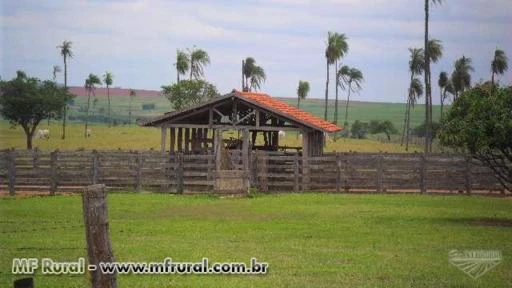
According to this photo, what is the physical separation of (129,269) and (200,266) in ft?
4.86

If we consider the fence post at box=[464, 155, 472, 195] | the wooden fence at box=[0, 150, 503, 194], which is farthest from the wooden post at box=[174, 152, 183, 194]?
the fence post at box=[464, 155, 472, 195]

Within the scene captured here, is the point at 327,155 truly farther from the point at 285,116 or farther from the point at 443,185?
the point at 443,185

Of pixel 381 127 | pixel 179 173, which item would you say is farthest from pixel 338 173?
pixel 381 127

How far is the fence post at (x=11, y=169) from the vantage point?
1208 inches

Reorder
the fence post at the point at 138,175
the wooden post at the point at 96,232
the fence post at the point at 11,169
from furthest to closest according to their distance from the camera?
the fence post at the point at 138,175
the fence post at the point at 11,169
the wooden post at the point at 96,232

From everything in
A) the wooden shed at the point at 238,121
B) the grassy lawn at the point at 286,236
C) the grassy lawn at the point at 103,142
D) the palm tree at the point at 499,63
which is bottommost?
the grassy lawn at the point at 286,236

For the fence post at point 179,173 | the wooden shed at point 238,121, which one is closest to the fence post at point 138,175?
the fence post at point 179,173

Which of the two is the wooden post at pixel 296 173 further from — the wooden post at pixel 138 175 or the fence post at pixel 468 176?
the fence post at pixel 468 176

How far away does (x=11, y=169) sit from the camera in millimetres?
30859

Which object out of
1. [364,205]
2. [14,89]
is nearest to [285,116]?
[364,205]

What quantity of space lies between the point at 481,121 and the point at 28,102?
58.1 metres

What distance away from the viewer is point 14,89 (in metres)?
72.1

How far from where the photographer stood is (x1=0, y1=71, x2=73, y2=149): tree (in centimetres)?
6838

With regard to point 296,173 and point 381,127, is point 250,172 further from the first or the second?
point 381,127
